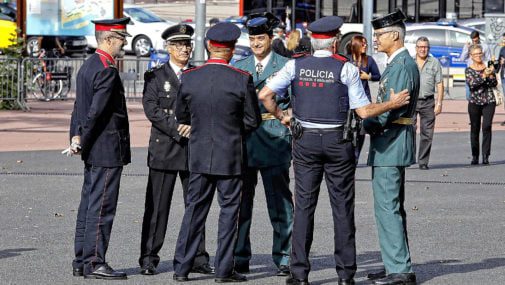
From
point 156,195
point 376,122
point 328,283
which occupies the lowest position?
point 328,283

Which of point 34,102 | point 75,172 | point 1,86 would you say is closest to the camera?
point 75,172

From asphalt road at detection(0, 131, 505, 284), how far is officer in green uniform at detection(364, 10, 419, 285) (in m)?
0.36

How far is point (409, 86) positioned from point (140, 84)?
1987 cm

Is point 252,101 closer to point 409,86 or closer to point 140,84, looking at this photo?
point 409,86

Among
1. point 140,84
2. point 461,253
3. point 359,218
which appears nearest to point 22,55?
point 140,84

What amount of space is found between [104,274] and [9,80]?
15.9 meters

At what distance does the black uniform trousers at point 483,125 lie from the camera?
16688mm

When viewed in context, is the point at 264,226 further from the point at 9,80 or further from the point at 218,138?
the point at 9,80

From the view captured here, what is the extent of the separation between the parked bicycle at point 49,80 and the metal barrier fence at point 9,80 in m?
1.04

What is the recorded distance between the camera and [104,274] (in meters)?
8.45

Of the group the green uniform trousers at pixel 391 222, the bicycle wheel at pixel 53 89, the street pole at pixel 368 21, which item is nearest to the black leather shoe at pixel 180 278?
the green uniform trousers at pixel 391 222

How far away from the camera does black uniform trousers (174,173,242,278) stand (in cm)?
838

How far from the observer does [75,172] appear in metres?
15.1

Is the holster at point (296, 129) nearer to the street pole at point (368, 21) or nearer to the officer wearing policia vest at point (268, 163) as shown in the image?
the officer wearing policia vest at point (268, 163)
